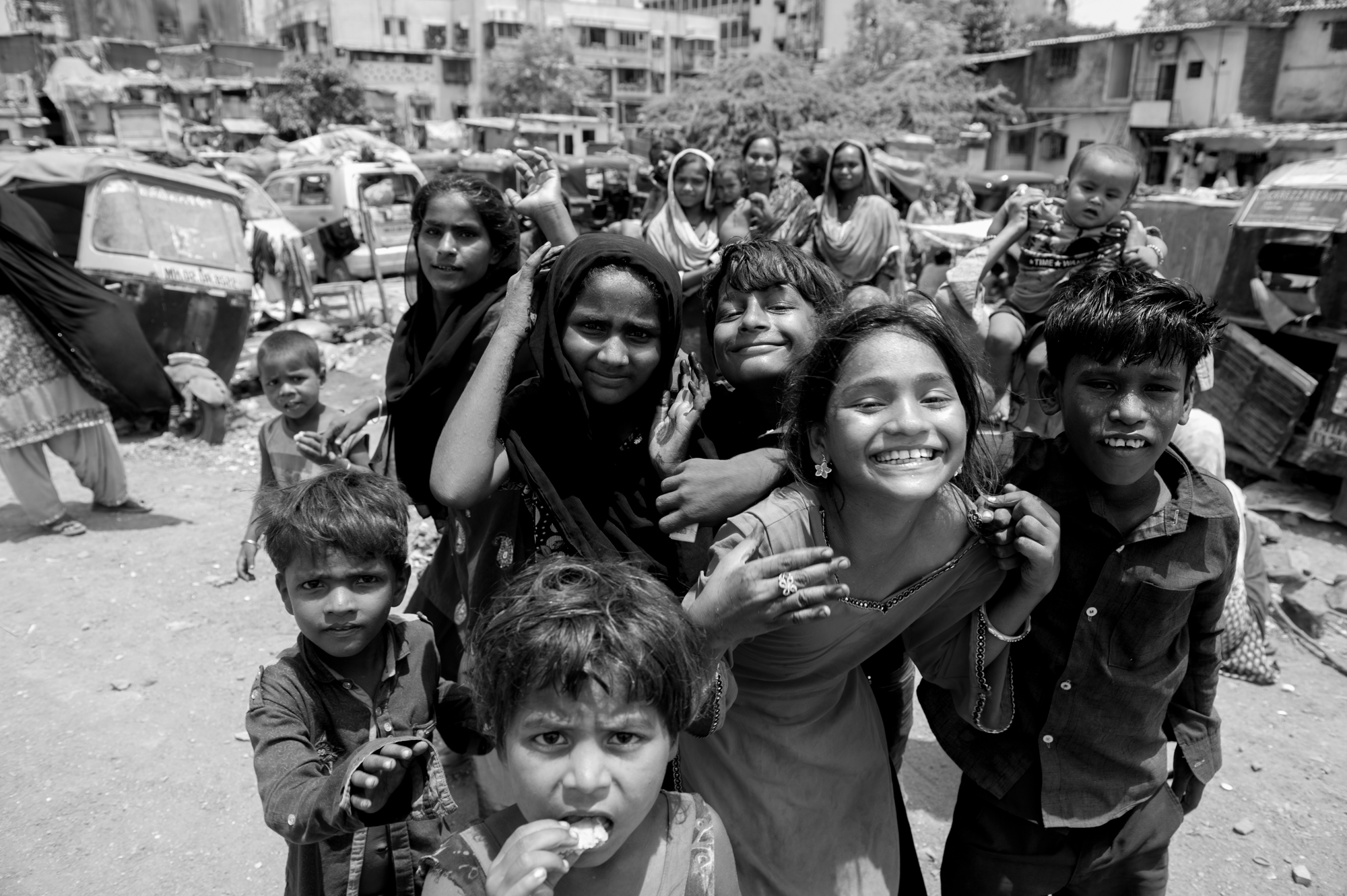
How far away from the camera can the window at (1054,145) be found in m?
31.2

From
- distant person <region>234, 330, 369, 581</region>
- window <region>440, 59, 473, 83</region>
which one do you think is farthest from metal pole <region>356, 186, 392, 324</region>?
window <region>440, 59, 473, 83</region>

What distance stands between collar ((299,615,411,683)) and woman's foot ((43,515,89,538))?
4201mm

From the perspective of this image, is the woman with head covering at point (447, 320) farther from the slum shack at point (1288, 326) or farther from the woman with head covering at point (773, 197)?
the slum shack at point (1288, 326)

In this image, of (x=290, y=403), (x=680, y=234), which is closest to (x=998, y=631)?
(x=290, y=403)

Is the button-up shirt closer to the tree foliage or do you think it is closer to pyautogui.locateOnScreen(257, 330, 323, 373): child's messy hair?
pyautogui.locateOnScreen(257, 330, 323, 373): child's messy hair

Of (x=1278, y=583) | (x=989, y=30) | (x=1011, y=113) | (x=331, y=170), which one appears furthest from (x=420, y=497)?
(x=989, y=30)

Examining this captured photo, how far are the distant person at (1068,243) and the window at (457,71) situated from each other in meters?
61.8

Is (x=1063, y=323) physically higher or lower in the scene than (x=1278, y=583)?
higher

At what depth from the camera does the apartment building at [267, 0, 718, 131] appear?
5531cm

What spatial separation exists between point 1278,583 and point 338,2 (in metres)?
64.7

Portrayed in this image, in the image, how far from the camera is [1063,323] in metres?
1.71

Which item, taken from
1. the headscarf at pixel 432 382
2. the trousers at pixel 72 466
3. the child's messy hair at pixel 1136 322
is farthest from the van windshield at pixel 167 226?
the child's messy hair at pixel 1136 322

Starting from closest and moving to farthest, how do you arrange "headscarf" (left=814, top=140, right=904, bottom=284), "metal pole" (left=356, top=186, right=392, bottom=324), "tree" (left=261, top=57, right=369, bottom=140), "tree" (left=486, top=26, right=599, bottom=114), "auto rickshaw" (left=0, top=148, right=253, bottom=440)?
"headscarf" (left=814, top=140, right=904, bottom=284)
"auto rickshaw" (left=0, top=148, right=253, bottom=440)
"metal pole" (left=356, top=186, right=392, bottom=324)
"tree" (left=261, top=57, right=369, bottom=140)
"tree" (left=486, top=26, right=599, bottom=114)

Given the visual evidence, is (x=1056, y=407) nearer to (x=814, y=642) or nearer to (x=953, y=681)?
(x=953, y=681)
